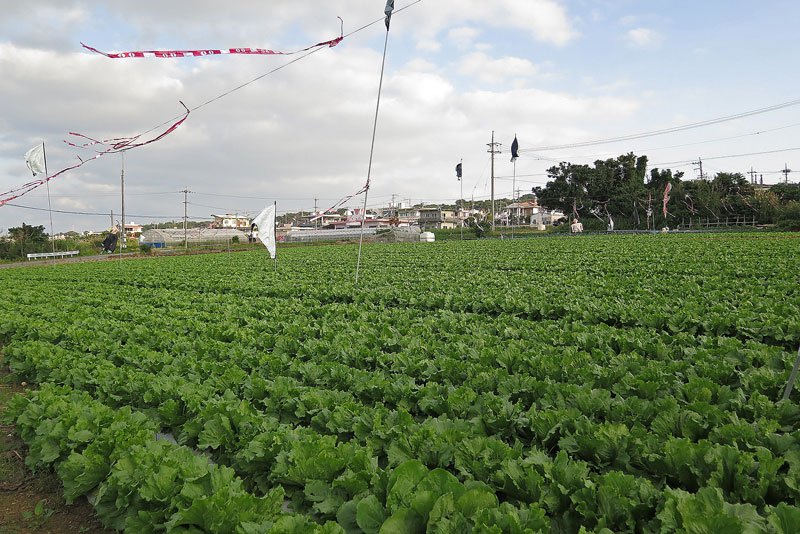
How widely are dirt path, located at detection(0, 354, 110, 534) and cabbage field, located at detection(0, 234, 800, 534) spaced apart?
0.21 meters

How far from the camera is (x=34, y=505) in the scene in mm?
4180

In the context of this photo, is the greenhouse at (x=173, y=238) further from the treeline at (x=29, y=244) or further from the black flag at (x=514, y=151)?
the black flag at (x=514, y=151)

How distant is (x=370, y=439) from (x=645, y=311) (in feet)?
22.2

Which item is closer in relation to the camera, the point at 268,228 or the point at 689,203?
the point at 268,228

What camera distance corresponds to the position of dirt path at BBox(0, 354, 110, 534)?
3.81 metres

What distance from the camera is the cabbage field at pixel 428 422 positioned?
2891mm

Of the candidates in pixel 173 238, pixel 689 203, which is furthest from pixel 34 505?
pixel 689 203

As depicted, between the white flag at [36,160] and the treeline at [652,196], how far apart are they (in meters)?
61.7

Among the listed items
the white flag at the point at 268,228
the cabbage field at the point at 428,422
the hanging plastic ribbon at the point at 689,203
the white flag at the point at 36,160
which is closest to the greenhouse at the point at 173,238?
the white flag at the point at 36,160

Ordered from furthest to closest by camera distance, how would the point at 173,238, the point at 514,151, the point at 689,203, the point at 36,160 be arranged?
the point at 173,238, the point at 689,203, the point at 514,151, the point at 36,160

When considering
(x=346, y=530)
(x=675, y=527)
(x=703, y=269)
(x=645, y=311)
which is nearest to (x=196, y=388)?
(x=346, y=530)

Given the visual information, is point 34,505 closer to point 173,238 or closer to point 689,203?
point 173,238

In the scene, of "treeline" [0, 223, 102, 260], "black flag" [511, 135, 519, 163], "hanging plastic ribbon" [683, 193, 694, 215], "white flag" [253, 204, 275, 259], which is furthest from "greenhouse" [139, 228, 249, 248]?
"hanging plastic ribbon" [683, 193, 694, 215]

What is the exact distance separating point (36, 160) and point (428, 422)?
20.6 meters
